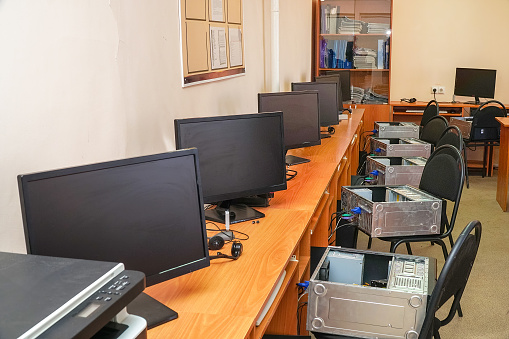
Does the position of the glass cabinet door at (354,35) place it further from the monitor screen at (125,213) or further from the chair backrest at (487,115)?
the monitor screen at (125,213)

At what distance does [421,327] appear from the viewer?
6.50 ft

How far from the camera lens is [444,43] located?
25.2ft

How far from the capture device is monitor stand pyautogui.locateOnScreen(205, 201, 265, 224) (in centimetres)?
248

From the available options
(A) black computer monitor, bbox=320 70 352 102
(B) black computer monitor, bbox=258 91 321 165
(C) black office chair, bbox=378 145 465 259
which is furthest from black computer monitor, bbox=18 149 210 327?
(A) black computer monitor, bbox=320 70 352 102

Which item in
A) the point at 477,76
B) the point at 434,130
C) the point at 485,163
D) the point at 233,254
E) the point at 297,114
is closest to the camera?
the point at 233,254

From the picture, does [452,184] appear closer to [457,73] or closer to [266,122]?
[266,122]

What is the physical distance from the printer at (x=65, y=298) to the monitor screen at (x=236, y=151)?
4.10ft

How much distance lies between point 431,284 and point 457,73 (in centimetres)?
594

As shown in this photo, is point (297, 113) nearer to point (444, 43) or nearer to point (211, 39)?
point (211, 39)

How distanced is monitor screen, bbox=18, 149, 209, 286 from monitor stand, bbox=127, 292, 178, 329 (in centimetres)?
9

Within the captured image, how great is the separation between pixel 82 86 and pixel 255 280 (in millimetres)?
845

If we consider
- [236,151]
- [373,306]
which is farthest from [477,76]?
[373,306]

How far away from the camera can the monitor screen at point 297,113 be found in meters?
3.65

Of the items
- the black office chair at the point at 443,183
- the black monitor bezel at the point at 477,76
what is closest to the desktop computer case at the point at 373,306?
the black office chair at the point at 443,183
